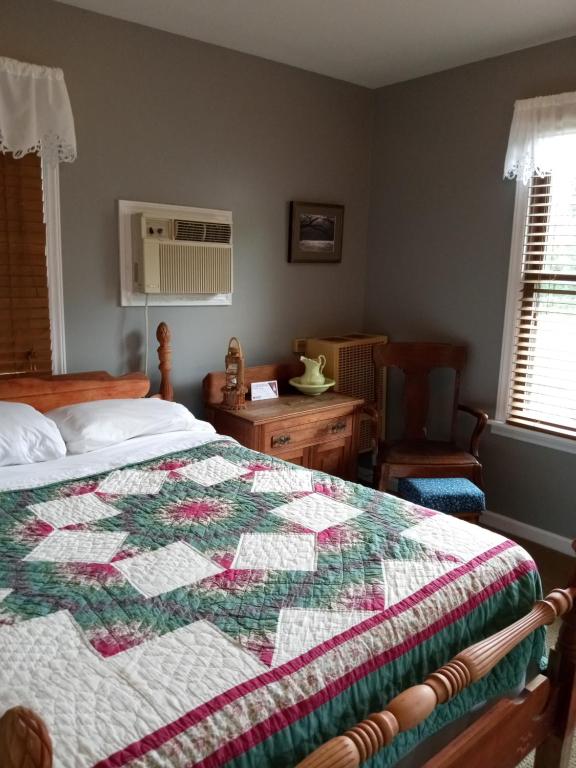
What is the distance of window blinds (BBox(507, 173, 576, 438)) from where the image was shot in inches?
123

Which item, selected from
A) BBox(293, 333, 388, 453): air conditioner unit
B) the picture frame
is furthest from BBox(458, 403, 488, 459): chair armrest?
the picture frame

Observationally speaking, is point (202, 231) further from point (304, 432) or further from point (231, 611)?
point (231, 611)

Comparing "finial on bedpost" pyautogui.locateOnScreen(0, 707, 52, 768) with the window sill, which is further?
the window sill

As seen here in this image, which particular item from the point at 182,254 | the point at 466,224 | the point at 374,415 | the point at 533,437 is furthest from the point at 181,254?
the point at 533,437

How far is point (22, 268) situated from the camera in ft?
8.96

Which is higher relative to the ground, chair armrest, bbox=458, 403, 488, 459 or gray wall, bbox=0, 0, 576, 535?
gray wall, bbox=0, 0, 576, 535

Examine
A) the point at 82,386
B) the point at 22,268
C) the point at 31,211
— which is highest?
the point at 31,211

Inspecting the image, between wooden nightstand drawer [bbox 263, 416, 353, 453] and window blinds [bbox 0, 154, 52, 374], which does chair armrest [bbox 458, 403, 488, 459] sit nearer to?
wooden nightstand drawer [bbox 263, 416, 353, 453]

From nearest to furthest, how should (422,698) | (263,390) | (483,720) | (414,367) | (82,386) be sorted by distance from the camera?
(422,698) < (483,720) < (82,386) < (263,390) < (414,367)

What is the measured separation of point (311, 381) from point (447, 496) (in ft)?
3.26

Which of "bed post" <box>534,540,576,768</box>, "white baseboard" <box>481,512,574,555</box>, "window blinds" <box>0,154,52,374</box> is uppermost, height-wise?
"window blinds" <box>0,154,52,374</box>

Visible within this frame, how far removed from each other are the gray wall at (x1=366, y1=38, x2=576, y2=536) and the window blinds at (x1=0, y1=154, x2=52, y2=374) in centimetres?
210

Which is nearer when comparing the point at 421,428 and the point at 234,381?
the point at 234,381

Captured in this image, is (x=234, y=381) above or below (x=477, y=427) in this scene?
above
